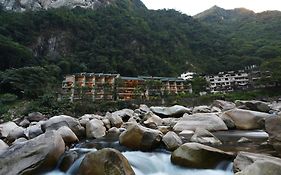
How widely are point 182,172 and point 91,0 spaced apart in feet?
402

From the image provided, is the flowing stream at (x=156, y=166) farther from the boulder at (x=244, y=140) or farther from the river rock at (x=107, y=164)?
the boulder at (x=244, y=140)

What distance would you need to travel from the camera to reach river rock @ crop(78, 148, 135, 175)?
675 centimetres

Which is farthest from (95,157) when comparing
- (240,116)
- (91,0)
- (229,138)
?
(91,0)

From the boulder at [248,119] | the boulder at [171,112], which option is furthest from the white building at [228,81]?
the boulder at [248,119]

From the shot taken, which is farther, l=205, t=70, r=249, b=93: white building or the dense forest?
the dense forest

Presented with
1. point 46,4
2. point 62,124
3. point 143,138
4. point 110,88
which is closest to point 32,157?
point 143,138

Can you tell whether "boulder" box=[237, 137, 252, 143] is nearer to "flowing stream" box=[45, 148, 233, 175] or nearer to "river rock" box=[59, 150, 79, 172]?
"flowing stream" box=[45, 148, 233, 175]

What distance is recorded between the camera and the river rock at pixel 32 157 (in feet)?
24.7

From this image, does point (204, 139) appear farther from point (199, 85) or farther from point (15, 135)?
point (199, 85)

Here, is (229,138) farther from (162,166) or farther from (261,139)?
(162,166)

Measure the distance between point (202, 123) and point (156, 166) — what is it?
683 centimetres

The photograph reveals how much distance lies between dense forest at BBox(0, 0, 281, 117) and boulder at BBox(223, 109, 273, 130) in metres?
51.9

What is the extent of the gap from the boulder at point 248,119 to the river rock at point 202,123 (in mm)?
720

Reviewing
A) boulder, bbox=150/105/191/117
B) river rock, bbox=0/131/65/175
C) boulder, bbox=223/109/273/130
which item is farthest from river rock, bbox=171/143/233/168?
boulder, bbox=150/105/191/117
